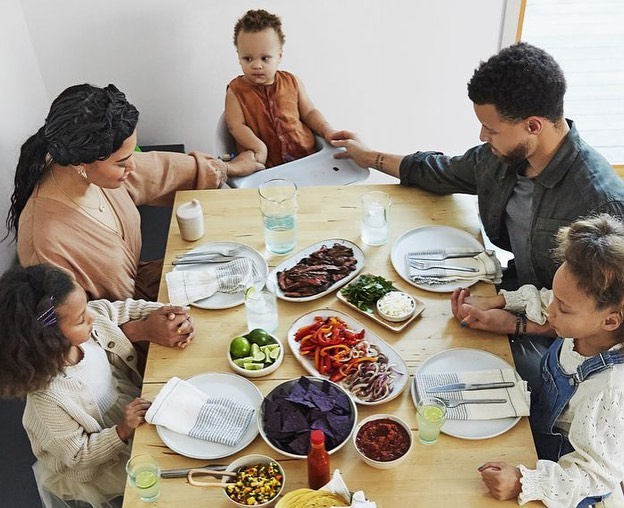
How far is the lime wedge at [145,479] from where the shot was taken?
1.59 m

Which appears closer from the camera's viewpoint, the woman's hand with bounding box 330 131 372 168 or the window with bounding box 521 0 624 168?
the woman's hand with bounding box 330 131 372 168

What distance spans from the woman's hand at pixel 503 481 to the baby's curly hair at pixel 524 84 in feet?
3.45

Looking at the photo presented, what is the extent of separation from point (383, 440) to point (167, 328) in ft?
2.29

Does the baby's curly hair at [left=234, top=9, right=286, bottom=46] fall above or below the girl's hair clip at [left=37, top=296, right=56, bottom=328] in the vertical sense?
above

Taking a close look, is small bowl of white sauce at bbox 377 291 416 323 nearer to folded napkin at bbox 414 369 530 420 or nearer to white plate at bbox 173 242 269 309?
folded napkin at bbox 414 369 530 420

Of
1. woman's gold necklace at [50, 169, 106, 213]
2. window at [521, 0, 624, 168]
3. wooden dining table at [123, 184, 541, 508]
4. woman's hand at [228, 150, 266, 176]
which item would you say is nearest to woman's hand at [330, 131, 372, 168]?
wooden dining table at [123, 184, 541, 508]

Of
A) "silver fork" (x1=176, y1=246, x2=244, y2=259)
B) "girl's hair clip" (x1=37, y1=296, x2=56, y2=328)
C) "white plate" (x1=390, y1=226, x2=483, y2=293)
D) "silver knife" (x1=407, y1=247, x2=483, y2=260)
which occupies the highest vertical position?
"girl's hair clip" (x1=37, y1=296, x2=56, y2=328)

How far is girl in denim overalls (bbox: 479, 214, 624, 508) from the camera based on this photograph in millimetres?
1579

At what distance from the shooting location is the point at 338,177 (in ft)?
9.14

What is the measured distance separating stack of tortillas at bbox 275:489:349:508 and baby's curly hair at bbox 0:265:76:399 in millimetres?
685

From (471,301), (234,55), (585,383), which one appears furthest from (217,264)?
(234,55)

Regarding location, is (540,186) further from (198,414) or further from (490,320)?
(198,414)

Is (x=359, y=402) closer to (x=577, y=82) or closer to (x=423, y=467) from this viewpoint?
(x=423, y=467)

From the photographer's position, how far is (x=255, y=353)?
75.6 inches
